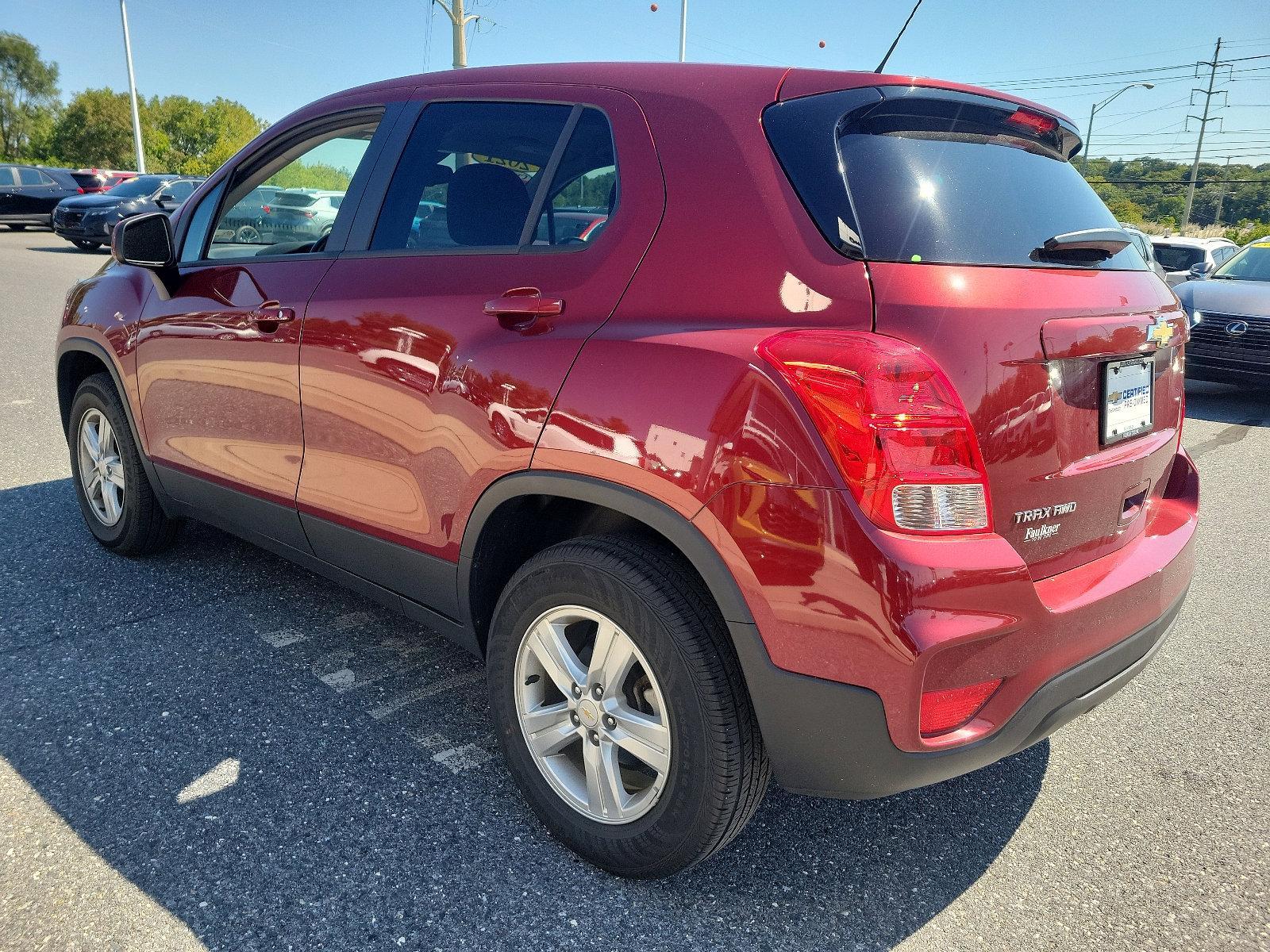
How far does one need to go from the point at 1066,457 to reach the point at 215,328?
104 inches

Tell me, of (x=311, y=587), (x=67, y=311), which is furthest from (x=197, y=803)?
(x=67, y=311)

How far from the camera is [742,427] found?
183 cm

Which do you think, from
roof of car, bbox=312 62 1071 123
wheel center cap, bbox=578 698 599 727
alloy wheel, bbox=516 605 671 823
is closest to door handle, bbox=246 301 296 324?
roof of car, bbox=312 62 1071 123

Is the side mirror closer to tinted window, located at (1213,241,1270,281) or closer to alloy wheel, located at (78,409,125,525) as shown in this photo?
alloy wheel, located at (78,409,125,525)

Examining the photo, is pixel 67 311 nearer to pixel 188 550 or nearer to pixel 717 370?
pixel 188 550

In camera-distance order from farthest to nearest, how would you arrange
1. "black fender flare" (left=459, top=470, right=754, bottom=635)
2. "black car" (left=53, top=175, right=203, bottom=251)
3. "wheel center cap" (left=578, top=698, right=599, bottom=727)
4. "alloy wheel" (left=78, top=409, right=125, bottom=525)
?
"black car" (left=53, top=175, right=203, bottom=251), "alloy wheel" (left=78, top=409, right=125, bottom=525), "wheel center cap" (left=578, top=698, right=599, bottom=727), "black fender flare" (left=459, top=470, right=754, bottom=635)

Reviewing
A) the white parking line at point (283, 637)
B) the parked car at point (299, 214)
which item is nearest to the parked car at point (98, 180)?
the parked car at point (299, 214)

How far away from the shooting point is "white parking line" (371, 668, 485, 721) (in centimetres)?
295

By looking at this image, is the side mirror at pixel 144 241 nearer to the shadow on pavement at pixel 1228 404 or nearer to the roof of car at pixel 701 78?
the roof of car at pixel 701 78

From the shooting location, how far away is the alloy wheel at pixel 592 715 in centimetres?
212

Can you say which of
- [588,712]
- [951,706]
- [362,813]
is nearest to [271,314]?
[362,813]

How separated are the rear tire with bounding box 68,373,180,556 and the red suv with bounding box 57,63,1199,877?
4.77ft

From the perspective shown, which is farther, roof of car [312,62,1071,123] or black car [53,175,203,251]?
black car [53,175,203,251]

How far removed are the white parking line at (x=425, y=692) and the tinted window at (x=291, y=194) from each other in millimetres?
1416
